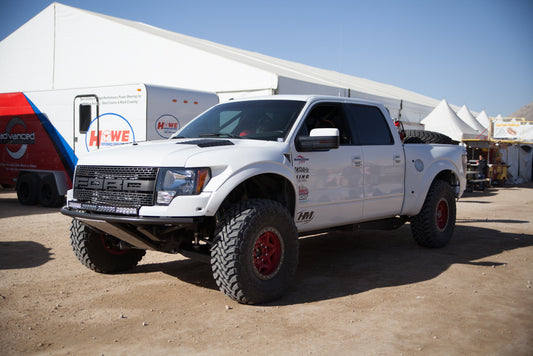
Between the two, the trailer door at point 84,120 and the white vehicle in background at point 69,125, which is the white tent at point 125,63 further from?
the trailer door at point 84,120

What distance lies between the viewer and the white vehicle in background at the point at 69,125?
11.3 meters

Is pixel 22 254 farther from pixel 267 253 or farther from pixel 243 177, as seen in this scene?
pixel 243 177

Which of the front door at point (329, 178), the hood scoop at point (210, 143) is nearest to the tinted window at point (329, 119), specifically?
the front door at point (329, 178)

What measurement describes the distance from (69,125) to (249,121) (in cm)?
825

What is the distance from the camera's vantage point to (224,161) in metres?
4.29

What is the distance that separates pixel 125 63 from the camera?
18.6 meters

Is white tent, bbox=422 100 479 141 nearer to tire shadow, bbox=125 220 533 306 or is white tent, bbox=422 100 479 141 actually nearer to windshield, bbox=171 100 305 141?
tire shadow, bbox=125 220 533 306

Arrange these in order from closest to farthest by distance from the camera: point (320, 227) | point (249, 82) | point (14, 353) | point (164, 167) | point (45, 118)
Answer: point (14, 353) < point (164, 167) < point (320, 227) < point (45, 118) < point (249, 82)

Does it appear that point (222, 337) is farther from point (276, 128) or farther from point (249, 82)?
point (249, 82)

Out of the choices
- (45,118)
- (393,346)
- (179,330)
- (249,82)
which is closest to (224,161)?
(179,330)

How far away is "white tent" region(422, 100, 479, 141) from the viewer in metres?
22.2

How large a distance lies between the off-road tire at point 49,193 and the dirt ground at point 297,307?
5.22 m

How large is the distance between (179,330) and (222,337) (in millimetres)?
368

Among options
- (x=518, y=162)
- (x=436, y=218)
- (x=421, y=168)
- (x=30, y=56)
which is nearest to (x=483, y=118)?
(x=518, y=162)
